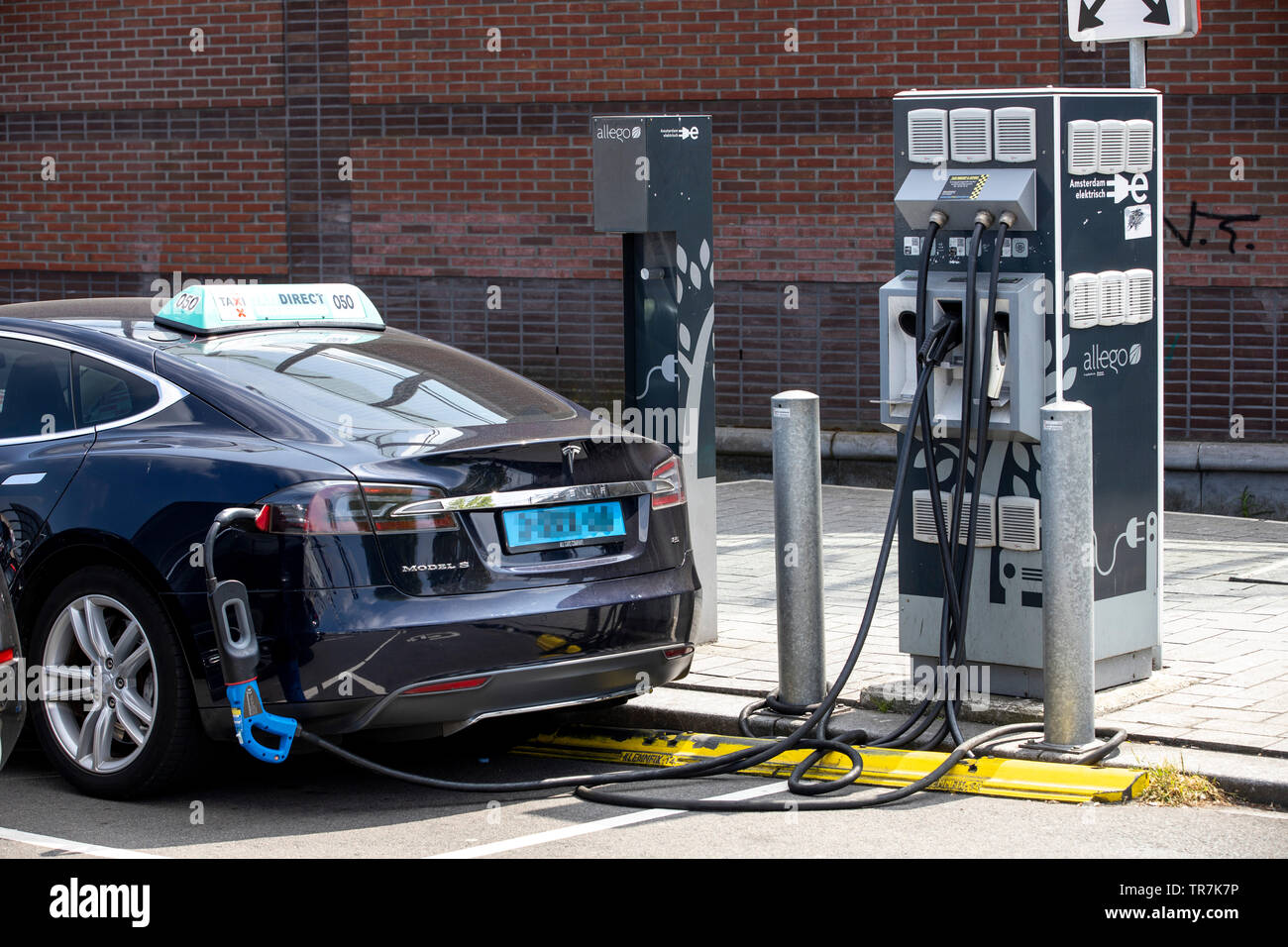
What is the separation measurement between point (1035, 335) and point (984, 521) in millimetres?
714

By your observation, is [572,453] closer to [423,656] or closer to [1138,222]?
[423,656]

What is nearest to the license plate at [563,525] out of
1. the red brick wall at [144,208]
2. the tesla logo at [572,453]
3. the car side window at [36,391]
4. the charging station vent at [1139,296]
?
the tesla logo at [572,453]

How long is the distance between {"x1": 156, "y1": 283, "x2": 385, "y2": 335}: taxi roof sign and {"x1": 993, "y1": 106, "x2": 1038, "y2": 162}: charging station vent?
2.43 meters

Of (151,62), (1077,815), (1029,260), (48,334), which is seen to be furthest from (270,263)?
(1077,815)

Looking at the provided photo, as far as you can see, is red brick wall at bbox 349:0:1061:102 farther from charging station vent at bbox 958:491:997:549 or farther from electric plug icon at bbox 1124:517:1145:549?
charging station vent at bbox 958:491:997:549

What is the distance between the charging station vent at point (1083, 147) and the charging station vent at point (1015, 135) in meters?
0.13

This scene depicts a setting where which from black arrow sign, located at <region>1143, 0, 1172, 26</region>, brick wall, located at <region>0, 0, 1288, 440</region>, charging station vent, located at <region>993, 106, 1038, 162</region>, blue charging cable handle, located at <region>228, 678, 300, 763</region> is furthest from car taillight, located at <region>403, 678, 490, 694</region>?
brick wall, located at <region>0, 0, 1288, 440</region>

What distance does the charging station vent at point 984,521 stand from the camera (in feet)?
21.1

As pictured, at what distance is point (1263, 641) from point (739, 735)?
8.00ft

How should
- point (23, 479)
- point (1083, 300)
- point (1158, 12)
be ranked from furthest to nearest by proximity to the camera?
point (1158, 12) < point (1083, 300) < point (23, 479)

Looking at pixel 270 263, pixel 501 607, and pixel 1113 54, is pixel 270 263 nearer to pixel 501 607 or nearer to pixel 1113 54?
pixel 1113 54

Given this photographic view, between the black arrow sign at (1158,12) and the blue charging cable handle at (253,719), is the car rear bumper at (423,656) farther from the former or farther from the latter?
the black arrow sign at (1158,12)

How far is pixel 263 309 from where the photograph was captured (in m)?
6.45

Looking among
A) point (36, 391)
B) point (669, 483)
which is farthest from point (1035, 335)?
point (36, 391)
